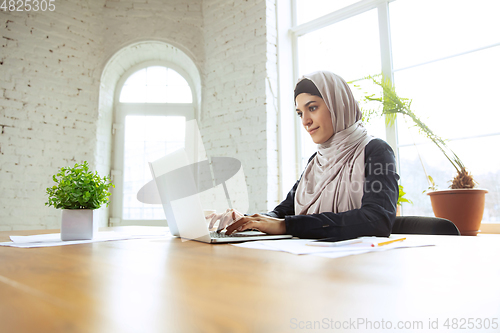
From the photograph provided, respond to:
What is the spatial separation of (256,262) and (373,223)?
2.02 ft

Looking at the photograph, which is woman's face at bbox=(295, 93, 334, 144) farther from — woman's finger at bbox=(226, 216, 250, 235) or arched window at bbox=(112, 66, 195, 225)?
arched window at bbox=(112, 66, 195, 225)

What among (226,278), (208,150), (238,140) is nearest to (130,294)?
(226,278)

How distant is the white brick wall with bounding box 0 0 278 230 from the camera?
3.18 m

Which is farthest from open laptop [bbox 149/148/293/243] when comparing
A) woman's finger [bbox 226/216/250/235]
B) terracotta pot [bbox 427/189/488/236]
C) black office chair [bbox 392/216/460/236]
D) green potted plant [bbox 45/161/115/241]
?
terracotta pot [bbox 427/189/488/236]

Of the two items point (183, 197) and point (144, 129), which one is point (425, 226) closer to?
point (183, 197)

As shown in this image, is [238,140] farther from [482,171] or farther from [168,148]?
[482,171]

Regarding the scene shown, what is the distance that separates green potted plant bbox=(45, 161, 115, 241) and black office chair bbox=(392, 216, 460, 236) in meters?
1.13

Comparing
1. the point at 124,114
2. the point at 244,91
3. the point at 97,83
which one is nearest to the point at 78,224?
the point at 244,91

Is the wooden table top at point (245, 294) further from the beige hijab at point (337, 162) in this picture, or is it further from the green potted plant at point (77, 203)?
the beige hijab at point (337, 162)

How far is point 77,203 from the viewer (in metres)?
0.97

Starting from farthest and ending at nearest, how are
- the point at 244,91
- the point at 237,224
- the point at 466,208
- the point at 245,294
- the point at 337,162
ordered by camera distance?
1. the point at 244,91
2. the point at 466,208
3. the point at 337,162
4. the point at 237,224
5. the point at 245,294

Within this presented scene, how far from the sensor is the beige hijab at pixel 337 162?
129 cm

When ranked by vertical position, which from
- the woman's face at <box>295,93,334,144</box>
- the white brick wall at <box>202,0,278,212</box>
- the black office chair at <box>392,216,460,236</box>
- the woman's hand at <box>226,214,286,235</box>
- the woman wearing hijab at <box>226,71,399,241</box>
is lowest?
the black office chair at <box>392,216,460,236</box>

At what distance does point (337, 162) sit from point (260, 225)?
59 centimetres
